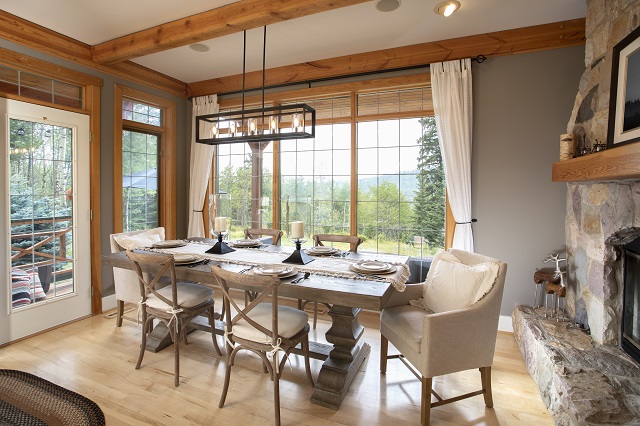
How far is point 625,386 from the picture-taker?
1.80 metres

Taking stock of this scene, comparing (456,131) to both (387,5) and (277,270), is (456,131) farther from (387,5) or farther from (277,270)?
(277,270)

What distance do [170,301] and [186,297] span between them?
0.17 meters

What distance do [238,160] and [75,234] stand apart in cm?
206

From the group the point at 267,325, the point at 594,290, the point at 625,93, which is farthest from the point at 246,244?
the point at 625,93

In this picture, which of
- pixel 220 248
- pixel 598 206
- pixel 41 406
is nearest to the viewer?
pixel 41 406

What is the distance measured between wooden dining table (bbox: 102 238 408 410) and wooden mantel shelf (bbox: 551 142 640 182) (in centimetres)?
129

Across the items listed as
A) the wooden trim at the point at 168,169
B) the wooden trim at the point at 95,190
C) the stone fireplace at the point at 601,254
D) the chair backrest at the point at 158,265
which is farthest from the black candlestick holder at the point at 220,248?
the stone fireplace at the point at 601,254

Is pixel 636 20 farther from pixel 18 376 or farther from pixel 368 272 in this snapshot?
pixel 18 376

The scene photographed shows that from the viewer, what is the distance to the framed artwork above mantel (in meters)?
1.89

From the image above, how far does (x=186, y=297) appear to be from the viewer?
2.64m

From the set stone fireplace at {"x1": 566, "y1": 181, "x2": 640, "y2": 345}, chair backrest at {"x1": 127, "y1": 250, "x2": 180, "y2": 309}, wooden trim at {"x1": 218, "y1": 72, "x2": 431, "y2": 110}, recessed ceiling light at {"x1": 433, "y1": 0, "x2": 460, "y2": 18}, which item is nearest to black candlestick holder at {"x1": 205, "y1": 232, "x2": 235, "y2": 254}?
chair backrest at {"x1": 127, "y1": 250, "x2": 180, "y2": 309}

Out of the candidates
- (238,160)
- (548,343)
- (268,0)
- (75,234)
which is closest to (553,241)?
(548,343)

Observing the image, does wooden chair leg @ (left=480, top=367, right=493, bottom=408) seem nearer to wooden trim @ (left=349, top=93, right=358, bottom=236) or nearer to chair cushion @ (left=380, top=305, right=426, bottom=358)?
chair cushion @ (left=380, top=305, right=426, bottom=358)

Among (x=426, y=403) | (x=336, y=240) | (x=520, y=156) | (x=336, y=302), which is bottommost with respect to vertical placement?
(x=426, y=403)
